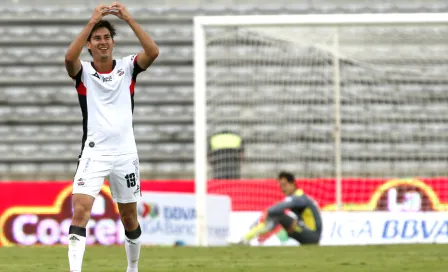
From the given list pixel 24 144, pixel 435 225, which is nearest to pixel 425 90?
pixel 435 225

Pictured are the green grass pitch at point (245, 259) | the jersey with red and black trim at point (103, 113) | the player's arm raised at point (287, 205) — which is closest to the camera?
the jersey with red and black trim at point (103, 113)

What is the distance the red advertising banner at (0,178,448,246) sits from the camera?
52.6 feet

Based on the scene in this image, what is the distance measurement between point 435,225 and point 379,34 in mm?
3238

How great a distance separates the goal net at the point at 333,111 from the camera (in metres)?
16.0

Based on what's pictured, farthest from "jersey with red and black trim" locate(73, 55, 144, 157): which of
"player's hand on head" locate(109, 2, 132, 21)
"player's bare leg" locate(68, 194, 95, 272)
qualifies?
"player's hand on head" locate(109, 2, 132, 21)

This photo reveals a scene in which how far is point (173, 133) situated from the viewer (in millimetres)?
21125

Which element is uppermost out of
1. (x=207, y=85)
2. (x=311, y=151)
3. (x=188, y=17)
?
(x=188, y=17)

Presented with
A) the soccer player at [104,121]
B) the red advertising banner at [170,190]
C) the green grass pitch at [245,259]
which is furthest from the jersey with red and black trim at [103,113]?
the red advertising banner at [170,190]

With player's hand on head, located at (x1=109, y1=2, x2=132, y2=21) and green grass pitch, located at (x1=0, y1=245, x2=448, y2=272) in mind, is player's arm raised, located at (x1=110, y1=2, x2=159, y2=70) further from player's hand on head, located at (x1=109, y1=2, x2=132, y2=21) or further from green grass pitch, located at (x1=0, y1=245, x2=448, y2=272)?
green grass pitch, located at (x1=0, y1=245, x2=448, y2=272)

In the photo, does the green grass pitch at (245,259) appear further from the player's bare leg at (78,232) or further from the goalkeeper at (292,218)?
the goalkeeper at (292,218)

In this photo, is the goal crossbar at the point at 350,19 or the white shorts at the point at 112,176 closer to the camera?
the white shorts at the point at 112,176

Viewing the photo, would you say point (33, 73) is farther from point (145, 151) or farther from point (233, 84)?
point (233, 84)

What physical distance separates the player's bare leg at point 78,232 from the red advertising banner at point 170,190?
829 cm

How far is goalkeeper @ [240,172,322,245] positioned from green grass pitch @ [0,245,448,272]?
8.67 ft
